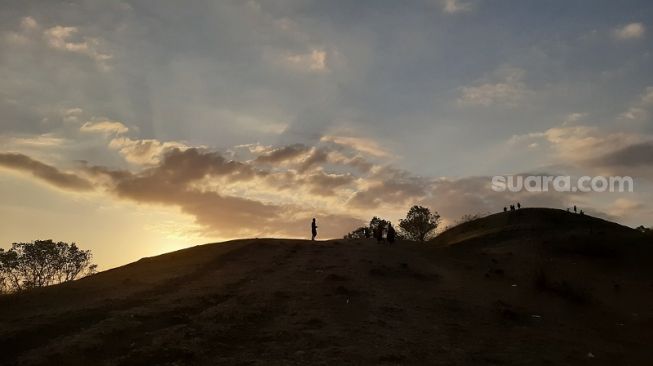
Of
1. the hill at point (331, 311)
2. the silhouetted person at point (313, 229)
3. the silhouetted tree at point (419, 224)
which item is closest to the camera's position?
the hill at point (331, 311)

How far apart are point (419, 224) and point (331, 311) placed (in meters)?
84.3

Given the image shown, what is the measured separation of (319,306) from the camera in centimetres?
2534

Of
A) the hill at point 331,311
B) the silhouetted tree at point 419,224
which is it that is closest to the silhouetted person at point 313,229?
the hill at point 331,311

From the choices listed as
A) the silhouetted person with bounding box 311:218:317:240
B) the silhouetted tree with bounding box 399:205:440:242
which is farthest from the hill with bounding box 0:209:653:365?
the silhouetted tree with bounding box 399:205:440:242

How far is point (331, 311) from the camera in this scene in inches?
968

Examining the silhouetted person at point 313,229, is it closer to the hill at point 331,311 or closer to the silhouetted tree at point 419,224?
the hill at point 331,311

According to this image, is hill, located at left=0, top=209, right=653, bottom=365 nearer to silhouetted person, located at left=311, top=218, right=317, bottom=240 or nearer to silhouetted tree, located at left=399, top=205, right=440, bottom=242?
silhouetted person, located at left=311, top=218, right=317, bottom=240

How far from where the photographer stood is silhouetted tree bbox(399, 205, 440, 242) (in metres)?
106

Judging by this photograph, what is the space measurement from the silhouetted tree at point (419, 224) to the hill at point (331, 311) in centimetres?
6136

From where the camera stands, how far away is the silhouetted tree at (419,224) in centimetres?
10625

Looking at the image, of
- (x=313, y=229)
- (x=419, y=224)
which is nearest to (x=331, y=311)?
(x=313, y=229)

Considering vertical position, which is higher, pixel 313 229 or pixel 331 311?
pixel 313 229

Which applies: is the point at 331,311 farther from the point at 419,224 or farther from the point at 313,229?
the point at 419,224

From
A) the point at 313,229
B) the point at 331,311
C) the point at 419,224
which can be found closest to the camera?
the point at 331,311
